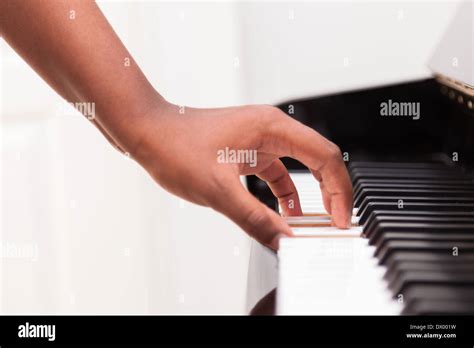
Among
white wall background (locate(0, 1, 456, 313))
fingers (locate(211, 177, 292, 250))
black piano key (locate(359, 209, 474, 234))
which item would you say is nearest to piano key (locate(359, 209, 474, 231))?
black piano key (locate(359, 209, 474, 234))

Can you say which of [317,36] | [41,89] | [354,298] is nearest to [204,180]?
[354,298]

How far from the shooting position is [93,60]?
1.77ft

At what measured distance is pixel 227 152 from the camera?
20.9 inches

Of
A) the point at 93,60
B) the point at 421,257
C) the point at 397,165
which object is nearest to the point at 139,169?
the point at 397,165

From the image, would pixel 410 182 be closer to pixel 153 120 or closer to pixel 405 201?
→ pixel 405 201

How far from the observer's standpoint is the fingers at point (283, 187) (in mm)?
607

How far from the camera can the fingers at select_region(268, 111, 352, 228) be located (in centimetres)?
53

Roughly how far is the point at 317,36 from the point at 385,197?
72cm

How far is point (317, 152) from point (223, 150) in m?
0.07

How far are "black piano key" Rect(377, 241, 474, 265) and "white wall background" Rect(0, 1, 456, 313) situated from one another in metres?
0.68

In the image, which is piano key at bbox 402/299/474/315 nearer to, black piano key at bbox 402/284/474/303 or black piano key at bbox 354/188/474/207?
black piano key at bbox 402/284/474/303

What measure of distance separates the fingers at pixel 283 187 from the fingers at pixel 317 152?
59 millimetres

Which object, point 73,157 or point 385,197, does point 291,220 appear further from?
point 73,157

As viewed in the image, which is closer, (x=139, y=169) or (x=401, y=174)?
(x=401, y=174)
